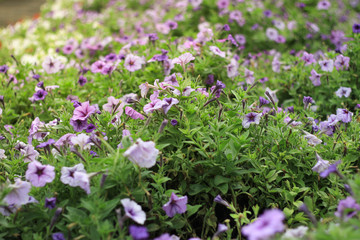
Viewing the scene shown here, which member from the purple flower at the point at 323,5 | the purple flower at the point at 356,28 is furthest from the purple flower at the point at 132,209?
the purple flower at the point at 323,5

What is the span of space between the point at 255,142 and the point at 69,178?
3.84 ft

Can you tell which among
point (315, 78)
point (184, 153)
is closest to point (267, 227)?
point (184, 153)

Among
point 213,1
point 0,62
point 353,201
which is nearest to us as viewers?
point 353,201

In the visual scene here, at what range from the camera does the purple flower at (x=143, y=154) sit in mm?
1604

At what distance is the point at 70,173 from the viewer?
5.68 feet

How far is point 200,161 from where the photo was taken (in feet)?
6.50

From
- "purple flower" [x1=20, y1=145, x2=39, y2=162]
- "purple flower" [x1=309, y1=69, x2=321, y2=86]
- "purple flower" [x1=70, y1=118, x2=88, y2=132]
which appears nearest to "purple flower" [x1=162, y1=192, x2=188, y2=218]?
"purple flower" [x1=70, y1=118, x2=88, y2=132]

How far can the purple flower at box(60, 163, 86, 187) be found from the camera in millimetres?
1695

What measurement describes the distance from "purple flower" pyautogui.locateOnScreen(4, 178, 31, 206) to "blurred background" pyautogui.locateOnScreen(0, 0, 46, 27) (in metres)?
7.95

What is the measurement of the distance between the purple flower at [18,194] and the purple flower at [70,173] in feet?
0.54

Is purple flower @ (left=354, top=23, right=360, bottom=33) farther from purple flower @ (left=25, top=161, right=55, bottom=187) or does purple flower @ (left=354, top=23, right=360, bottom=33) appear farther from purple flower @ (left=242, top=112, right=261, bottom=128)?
purple flower @ (left=25, top=161, right=55, bottom=187)

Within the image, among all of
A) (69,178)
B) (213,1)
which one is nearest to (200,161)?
(69,178)

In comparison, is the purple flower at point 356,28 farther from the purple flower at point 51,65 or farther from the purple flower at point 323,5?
the purple flower at point 51,65

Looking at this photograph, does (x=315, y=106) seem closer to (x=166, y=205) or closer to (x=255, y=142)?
(x=255, y=142)
